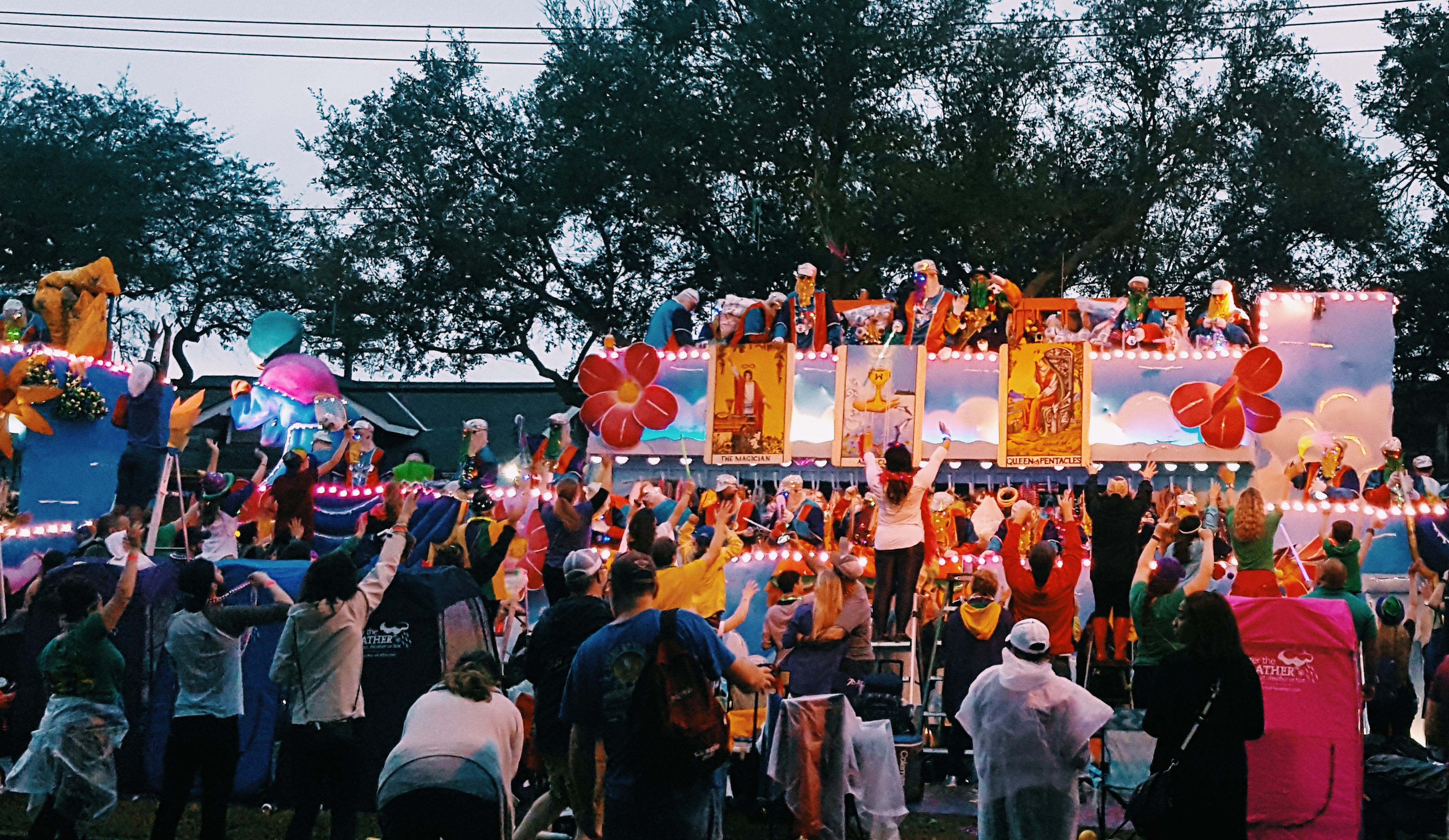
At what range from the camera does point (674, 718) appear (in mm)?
5074

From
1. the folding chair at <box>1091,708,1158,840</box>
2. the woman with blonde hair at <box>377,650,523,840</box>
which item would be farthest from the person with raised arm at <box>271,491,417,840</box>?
the folding chair at <box>1091,708,1158,840</box>

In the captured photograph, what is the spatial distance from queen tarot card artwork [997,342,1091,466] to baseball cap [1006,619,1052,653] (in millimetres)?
10484

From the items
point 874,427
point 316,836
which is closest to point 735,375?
point 874,427

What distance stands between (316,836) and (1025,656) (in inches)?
169

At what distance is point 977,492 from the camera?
57.2 feet

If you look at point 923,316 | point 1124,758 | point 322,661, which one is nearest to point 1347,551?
point 1124,758

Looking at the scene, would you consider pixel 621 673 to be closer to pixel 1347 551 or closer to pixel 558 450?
pixel 1347 551

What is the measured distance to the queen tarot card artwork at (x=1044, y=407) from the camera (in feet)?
55.1

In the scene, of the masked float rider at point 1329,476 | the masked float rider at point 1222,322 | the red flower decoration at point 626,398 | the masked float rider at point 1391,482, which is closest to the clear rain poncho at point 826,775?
the masked float rider at point 1391,482

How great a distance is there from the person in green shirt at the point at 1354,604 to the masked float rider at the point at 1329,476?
6.77 meters

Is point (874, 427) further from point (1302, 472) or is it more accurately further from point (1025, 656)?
point (1025, 656)

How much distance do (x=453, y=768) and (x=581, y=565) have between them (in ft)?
4.93

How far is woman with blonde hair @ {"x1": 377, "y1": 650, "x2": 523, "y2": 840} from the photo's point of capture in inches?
199

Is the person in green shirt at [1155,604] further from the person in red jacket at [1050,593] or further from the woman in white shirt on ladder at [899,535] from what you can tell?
the woman in white shirt on ladder at [899,535]
